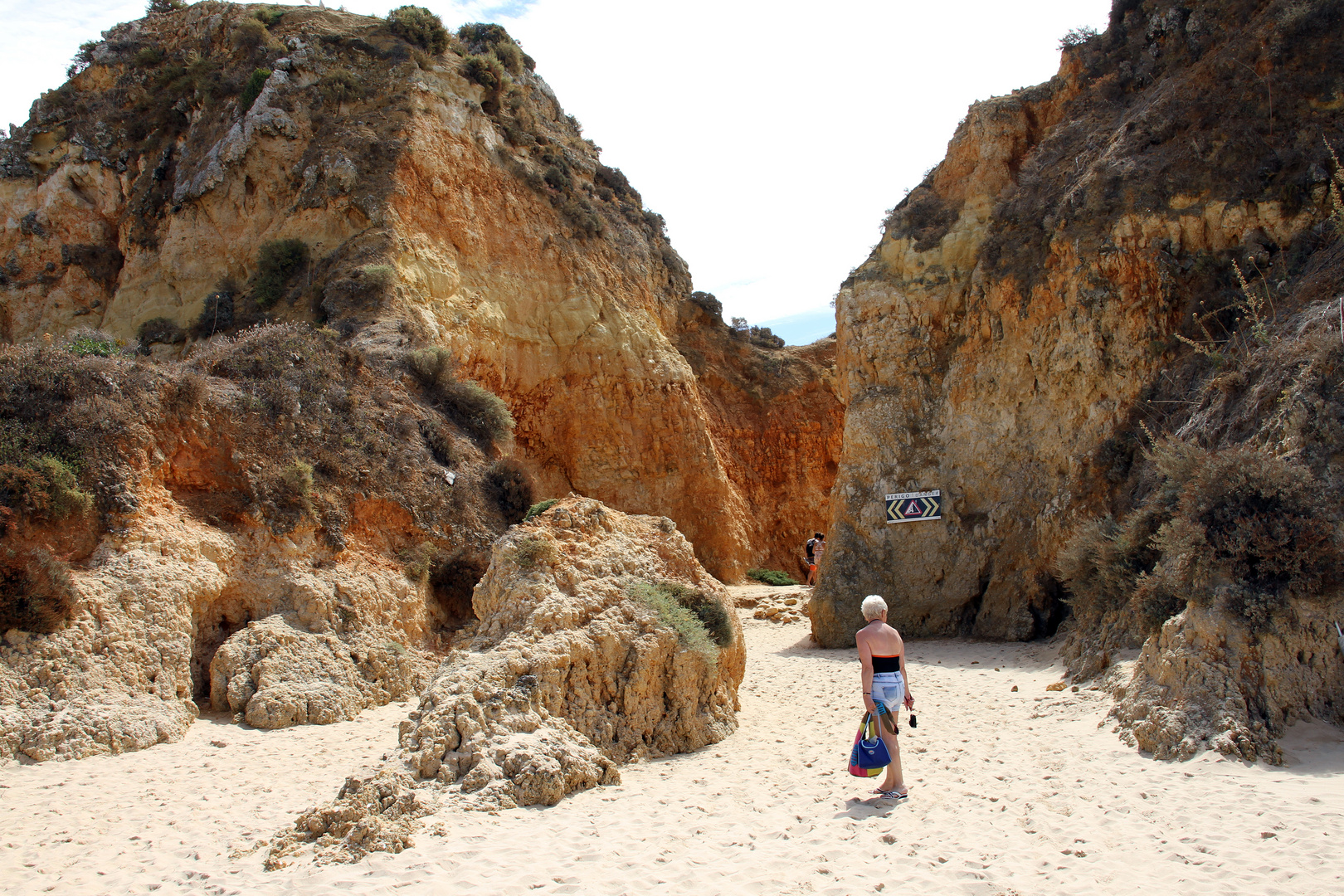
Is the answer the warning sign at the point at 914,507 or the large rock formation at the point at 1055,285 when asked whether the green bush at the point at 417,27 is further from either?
the warning sign at the point at 914,507

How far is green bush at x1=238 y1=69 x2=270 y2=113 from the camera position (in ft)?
69.0

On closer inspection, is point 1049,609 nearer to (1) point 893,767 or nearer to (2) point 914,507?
(2) point 914,507

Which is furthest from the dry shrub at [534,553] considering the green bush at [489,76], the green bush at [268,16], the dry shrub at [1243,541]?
the green bush at [268,16]

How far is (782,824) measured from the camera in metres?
5.53

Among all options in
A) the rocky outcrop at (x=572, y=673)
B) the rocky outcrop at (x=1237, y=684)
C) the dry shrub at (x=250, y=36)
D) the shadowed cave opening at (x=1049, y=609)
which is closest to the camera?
the rocky outcrop at (x=1237, y=684)

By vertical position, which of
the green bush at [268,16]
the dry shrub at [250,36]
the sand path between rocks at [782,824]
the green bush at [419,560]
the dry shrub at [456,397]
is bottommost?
the sand path between rocks at [782,824]

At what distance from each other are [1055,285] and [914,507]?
13.8 feet

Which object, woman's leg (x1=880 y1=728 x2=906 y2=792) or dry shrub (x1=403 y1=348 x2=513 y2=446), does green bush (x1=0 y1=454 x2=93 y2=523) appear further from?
woman's leg (x1=880 y1=728 x2=906 y2=792)

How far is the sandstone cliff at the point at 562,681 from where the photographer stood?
229 inches

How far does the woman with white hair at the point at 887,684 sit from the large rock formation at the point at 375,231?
13.8 metres

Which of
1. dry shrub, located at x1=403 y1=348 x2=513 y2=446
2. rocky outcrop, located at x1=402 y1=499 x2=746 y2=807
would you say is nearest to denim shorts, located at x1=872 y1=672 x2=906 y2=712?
rocky outcrop, located at x1=402 y1=499 x2=746 y2=807

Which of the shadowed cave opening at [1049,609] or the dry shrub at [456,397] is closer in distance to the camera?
the shadowed cave opening at [1049,609]

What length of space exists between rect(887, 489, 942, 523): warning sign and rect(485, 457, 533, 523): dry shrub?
251 inches

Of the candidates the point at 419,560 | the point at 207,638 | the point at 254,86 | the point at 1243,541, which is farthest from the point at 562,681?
the point at 254,86
